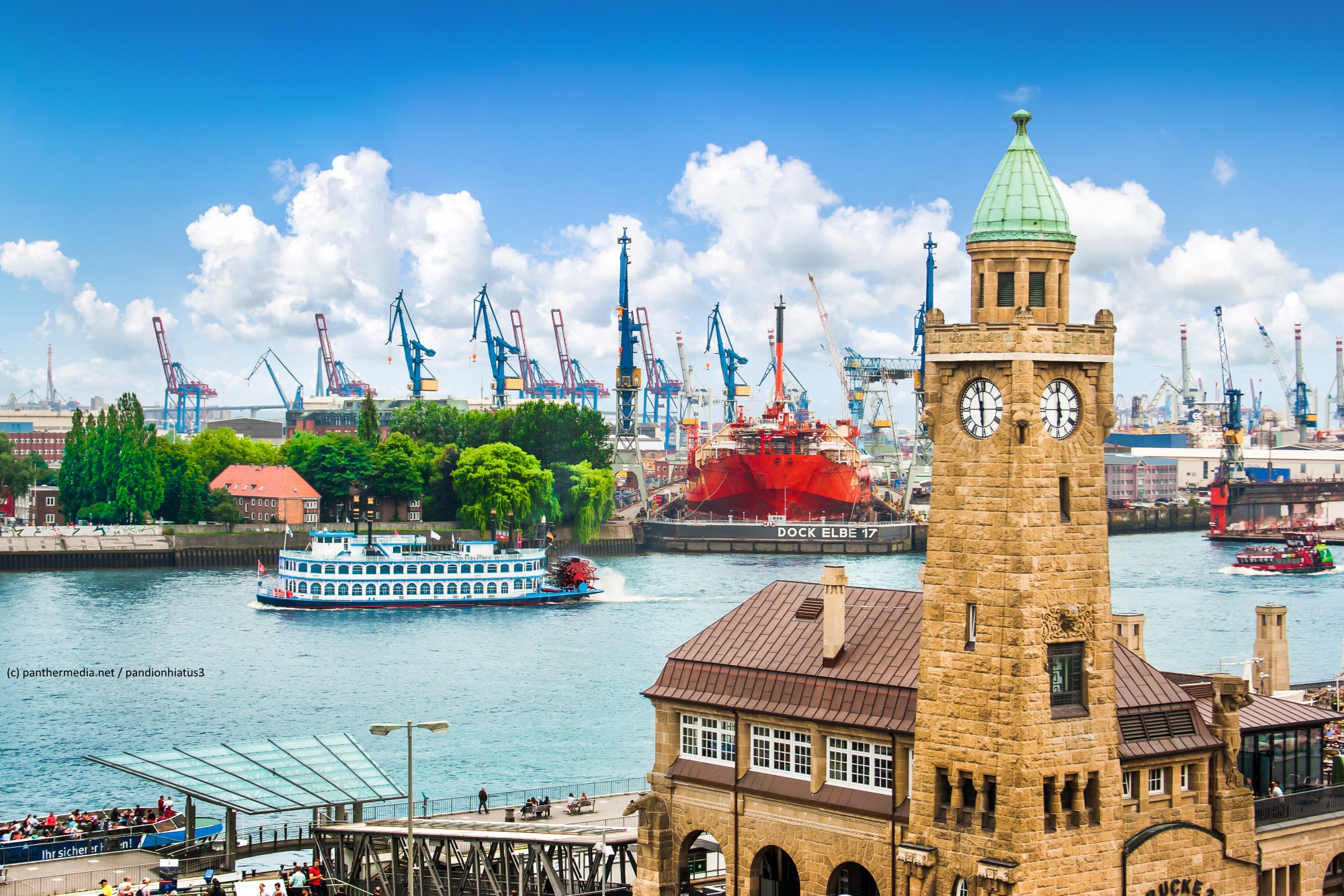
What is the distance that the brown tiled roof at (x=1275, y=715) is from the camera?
120 feet

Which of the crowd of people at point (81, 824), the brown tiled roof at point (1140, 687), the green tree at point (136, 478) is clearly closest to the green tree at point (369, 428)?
the green tree at point (136, 478)

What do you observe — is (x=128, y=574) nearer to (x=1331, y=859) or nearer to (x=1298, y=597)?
(x=1298, y=597)

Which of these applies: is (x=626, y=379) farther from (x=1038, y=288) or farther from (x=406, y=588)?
(x=1038, y=288)

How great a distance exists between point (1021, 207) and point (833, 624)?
9.59 meters

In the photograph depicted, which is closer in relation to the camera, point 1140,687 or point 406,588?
point 1140,687

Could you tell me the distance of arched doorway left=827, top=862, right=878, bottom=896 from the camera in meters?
33.3

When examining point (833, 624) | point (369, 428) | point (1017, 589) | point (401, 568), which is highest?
point (369, 428)

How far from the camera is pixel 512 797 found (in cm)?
5531

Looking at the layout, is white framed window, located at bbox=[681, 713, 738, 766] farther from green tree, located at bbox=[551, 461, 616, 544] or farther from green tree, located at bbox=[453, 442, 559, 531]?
green tree, located at bbox=[551, 461, 616, 544]

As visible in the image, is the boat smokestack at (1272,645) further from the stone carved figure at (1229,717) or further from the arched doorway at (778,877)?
the arched doorway at (778,877)

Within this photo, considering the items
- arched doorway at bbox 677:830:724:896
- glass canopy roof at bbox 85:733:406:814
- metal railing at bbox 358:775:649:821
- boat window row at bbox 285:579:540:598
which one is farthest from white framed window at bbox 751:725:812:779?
boat window row at bbox 285:579:540:598

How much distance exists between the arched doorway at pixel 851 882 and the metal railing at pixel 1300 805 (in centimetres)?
830

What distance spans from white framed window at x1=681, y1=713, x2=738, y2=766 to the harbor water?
74.6 feet

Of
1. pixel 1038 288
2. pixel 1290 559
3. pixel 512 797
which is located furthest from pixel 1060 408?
pixel 1290 559
